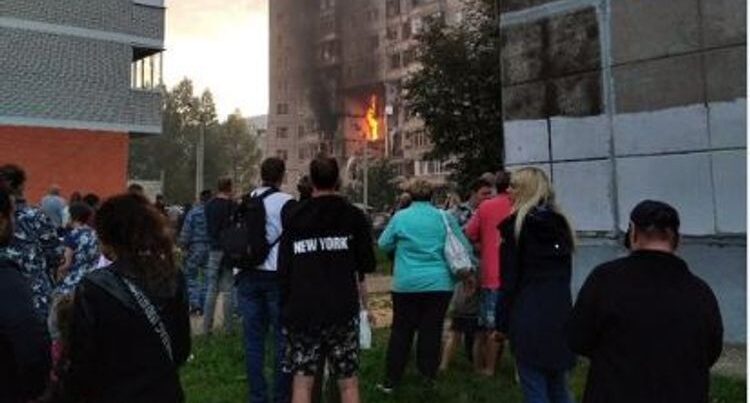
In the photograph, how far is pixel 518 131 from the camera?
11273 millimetres

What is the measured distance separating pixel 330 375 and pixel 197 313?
666 cm

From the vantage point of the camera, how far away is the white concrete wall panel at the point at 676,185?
9516 millimetres

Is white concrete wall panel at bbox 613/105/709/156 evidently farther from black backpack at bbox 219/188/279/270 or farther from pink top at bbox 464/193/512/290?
black backpack at bbox 219/188/279/270

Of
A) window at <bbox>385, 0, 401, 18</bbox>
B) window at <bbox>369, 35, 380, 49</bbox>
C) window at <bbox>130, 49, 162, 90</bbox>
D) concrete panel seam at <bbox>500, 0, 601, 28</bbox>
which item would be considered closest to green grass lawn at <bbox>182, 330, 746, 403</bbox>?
concrete panel seam at <bbox>500, 0, 601, 28</bbox>

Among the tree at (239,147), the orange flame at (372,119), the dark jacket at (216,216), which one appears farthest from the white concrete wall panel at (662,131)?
the tree at (239,147)

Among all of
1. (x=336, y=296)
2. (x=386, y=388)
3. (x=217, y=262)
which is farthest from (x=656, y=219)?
(x=217, y=262)

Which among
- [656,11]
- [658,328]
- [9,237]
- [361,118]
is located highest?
[361,118]

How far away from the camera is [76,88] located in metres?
32.5

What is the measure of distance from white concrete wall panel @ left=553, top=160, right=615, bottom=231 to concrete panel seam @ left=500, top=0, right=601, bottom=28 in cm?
169

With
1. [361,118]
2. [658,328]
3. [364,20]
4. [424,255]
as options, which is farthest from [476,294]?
[364,20]

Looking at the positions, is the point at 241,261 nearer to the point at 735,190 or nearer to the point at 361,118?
the point at 735,190

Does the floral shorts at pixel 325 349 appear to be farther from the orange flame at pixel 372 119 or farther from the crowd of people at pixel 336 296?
the orange flame at pixel 372 119

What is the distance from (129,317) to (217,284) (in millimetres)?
7439

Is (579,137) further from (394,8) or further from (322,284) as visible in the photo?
(394,8)
